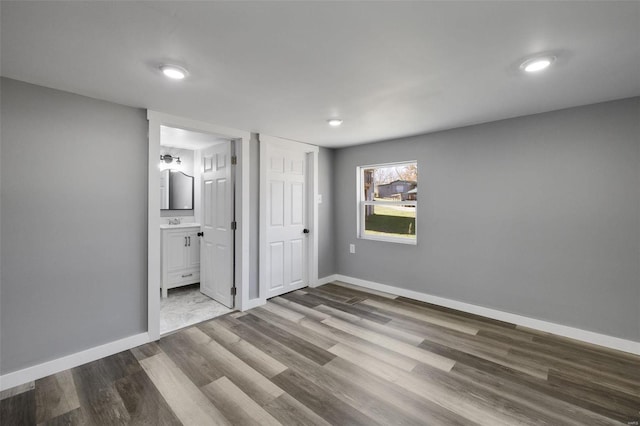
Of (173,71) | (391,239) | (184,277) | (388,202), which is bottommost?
(184,277)

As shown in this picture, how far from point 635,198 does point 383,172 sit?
2.64 metres

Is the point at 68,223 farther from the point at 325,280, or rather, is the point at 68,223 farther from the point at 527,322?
the point at 527,322

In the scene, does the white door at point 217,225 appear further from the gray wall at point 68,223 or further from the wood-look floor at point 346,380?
the gray wall at point 68,223

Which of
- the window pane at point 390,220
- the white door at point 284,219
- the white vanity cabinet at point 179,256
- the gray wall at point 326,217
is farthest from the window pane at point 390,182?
the white vanity cabinet at point 179,256

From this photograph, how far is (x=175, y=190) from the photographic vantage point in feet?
15.8

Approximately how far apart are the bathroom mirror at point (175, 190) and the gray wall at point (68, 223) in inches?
88.8

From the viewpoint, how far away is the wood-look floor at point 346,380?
5.75 ft

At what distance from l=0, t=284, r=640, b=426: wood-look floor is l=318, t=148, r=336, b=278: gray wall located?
5.33ft

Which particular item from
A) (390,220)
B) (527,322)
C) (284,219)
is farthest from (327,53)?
(527,322)

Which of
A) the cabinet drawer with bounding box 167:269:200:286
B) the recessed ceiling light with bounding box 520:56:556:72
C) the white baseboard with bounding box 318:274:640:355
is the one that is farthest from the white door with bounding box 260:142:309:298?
the recessed ceiling light with bounding box 520:56:556:72

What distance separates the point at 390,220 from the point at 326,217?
41.7 inches

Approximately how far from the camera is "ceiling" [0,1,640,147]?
4.40 ft

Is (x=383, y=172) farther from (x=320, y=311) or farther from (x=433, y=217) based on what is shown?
(x=320, y=311)

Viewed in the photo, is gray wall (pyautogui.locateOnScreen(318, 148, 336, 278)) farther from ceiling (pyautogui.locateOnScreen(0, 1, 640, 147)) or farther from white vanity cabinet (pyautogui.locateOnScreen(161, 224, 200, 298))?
white vanity cabinet (pyautogui.locateOnScreen(161, 224, 200, 298))
